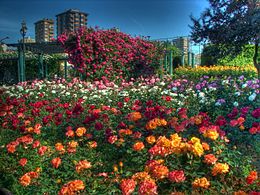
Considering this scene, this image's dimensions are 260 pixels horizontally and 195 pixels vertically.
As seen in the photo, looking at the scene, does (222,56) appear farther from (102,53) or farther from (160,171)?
(160,171)

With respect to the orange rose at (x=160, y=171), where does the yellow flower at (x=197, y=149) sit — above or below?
above

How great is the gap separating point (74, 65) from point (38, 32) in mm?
10851

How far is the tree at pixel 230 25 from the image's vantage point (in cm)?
931

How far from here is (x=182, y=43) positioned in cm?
2267

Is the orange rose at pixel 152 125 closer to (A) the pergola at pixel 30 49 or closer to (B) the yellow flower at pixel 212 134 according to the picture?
(B) the yellow flower at pixel 212 134

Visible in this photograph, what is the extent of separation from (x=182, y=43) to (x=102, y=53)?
39.5 feet

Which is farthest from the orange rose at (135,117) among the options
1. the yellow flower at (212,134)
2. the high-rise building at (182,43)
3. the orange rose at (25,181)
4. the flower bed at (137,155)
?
the high-rise building at (182,43)

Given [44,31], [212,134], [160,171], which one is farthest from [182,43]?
[160,171]

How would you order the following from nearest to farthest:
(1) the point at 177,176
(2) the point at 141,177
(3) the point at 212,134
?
(1) the point at 177,176, (2) the point at 141,177, (3) the point at 212,134

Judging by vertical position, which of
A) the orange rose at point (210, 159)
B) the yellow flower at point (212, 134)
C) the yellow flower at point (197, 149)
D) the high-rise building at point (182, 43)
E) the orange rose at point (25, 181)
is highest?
the high-rise building at point (182, 43)

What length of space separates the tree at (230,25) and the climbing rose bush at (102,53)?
2642 millimetres

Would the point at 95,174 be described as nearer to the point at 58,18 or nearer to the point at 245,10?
the point at 245,10

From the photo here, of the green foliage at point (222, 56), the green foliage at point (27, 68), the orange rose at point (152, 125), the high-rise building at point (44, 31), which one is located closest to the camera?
the orange rose at point (152, 125)

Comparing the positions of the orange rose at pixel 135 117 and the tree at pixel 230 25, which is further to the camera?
the tree at pixel 230 25
